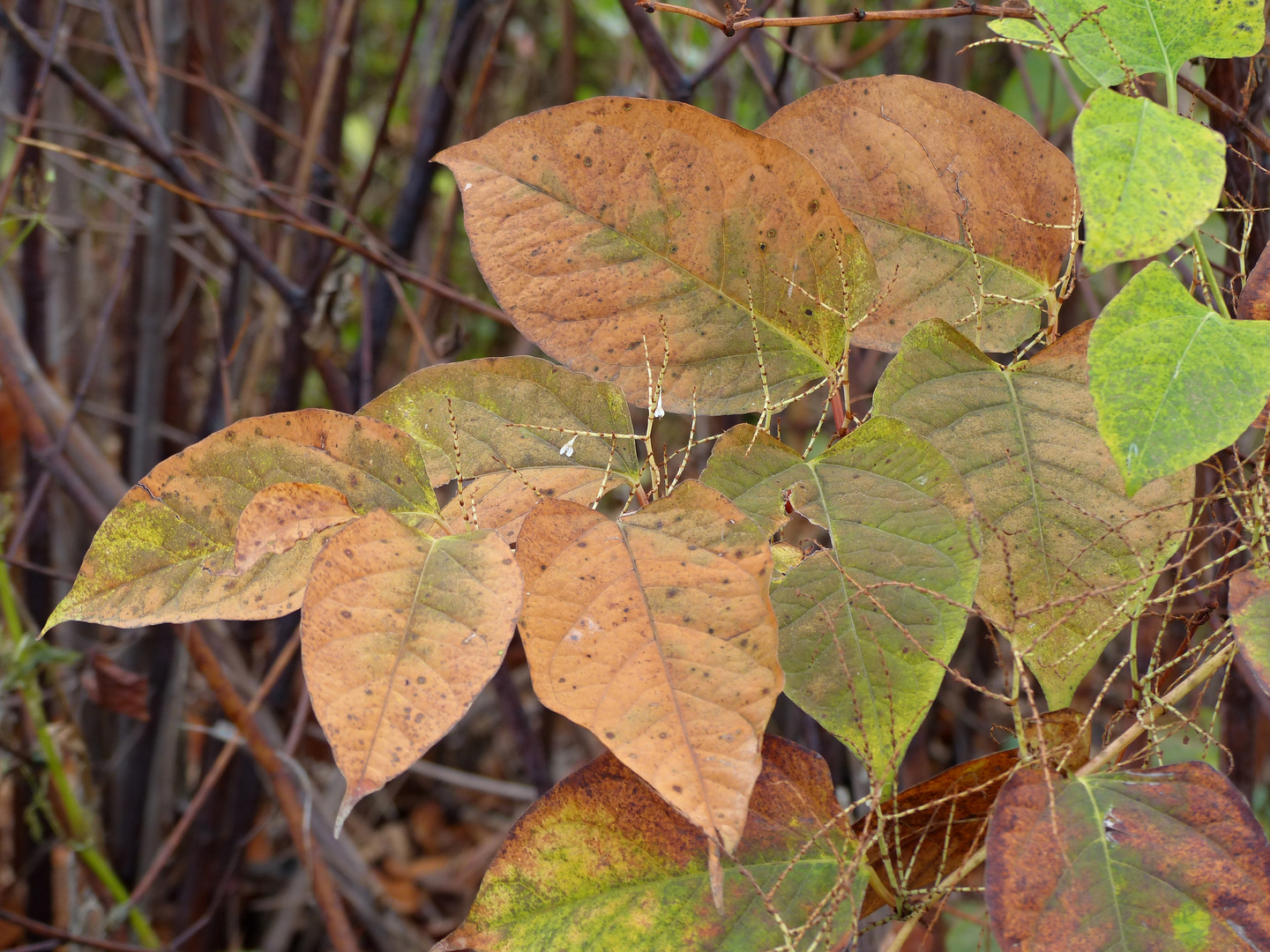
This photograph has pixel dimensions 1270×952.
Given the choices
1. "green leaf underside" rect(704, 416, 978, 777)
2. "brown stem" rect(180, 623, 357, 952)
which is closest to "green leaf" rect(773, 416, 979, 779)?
"green leaf underside" rect(704, 416, 978, 777)

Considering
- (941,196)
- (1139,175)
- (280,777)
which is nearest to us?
(1139,175)

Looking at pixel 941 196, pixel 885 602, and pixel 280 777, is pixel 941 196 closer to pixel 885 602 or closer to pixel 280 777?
pixel 885 602

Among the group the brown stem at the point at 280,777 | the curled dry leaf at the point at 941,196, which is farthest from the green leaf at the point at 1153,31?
the brown stem at the point at 280,777

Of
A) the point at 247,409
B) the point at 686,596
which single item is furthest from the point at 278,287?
the point at 686,596

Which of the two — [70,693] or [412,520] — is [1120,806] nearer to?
[412,520]

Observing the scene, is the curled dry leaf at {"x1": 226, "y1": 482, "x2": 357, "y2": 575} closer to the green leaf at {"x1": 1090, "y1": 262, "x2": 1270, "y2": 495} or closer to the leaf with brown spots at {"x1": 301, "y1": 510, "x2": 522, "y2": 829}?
the leaf with brown spots at {"x1": 301, "y1": 510, "x2": 522, "y2": 829}

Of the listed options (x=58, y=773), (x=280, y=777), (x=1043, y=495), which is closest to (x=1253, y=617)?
(x=1043, y=495)
